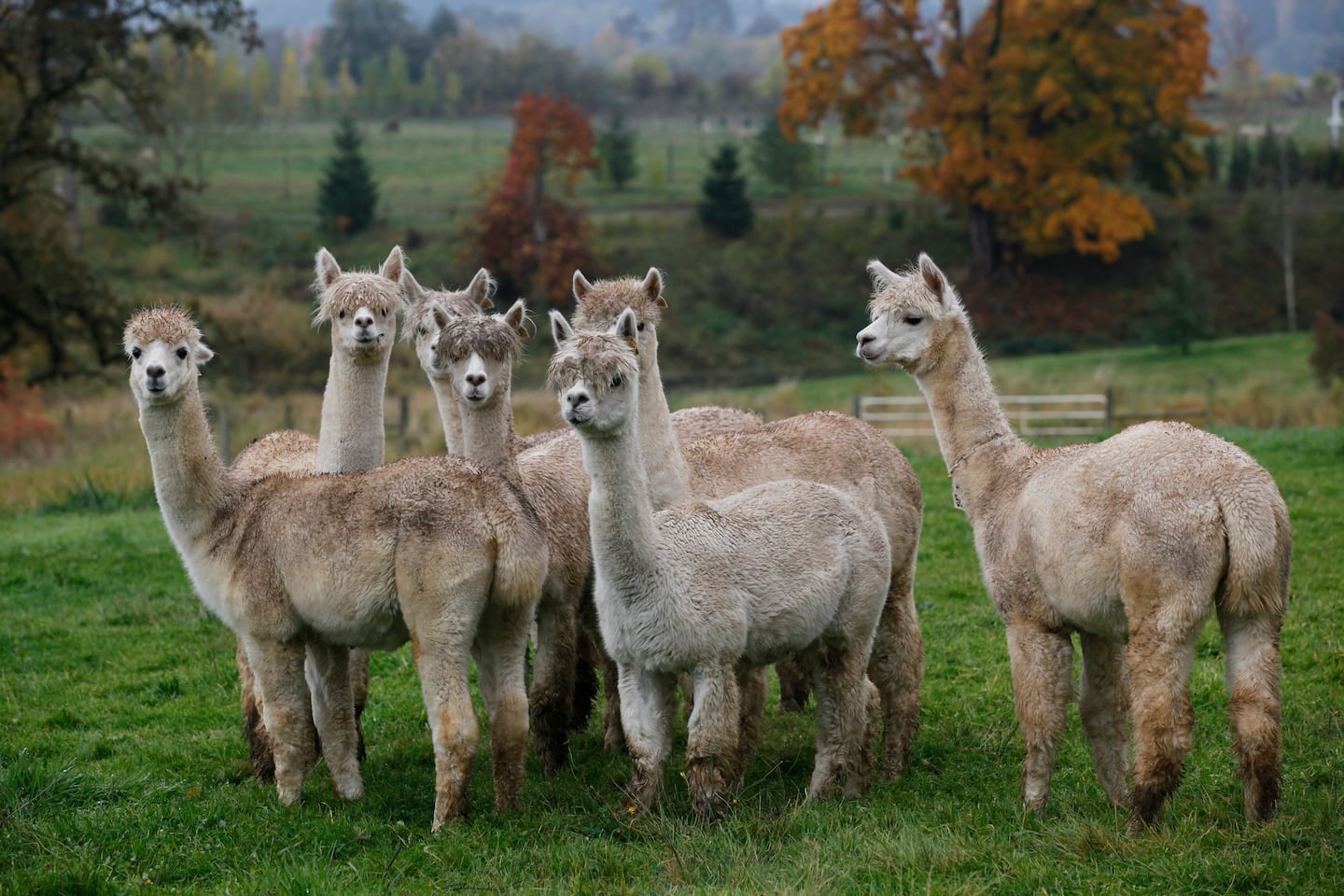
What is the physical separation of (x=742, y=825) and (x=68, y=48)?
22.7 m

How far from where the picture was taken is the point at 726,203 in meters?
49.2

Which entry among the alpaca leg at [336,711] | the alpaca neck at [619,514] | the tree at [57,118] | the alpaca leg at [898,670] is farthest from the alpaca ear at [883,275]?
the tree at [57,118]

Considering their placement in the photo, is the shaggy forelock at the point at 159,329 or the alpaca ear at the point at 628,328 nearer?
the alpaca ear at the point at 628,328

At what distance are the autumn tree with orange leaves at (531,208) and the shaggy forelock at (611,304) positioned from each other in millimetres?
33799

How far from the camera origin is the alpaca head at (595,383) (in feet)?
21.4

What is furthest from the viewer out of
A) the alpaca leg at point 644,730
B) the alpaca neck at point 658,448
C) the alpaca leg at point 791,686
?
the alpaca leg at point 791,686

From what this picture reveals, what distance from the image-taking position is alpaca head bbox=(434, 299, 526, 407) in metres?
7.73

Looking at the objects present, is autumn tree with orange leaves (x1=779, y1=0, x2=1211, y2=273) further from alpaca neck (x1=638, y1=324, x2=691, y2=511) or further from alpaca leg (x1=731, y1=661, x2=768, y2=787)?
alpaca leg (x1=731, y1=661, x2=768, y2=787)

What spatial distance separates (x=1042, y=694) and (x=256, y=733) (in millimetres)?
4474

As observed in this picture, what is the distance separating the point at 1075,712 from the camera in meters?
8.84

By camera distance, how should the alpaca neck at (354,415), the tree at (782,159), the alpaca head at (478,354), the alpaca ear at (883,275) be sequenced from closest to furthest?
the alpaca head at (478,354) → the alpaca ear at (883,275) → the alpaca neck at (354,415) → the tree at (782,159)

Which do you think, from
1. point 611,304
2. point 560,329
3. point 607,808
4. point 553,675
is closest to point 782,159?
point 611,304

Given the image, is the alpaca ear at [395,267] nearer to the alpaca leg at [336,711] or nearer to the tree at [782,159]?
the alpaca leg at [336,711]

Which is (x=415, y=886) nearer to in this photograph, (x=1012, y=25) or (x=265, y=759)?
(x=265, y=759)
